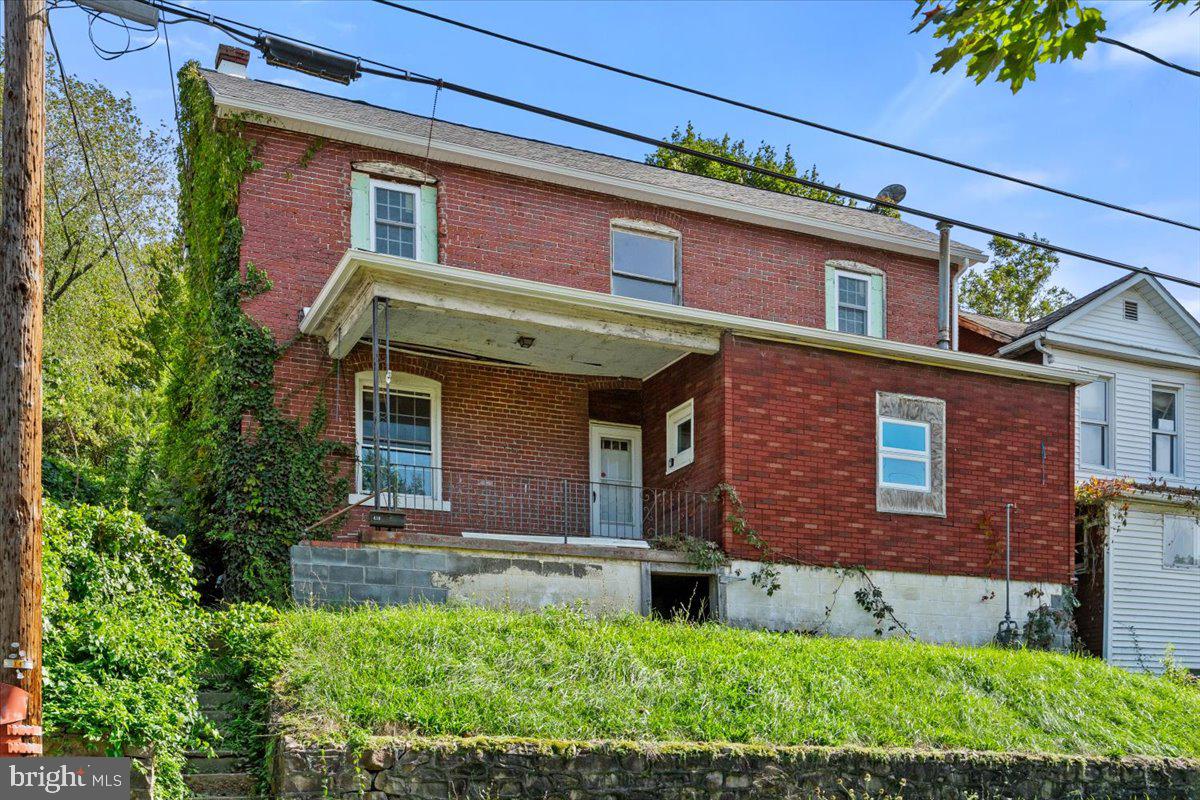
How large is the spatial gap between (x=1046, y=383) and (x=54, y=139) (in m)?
19.3

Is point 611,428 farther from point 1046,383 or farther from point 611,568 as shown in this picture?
point 1046,383

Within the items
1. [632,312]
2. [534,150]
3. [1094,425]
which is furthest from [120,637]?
[1094,425]

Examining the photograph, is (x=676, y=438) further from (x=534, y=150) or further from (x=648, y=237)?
(x=534, y=150)

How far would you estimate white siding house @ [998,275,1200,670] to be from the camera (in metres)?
23.3

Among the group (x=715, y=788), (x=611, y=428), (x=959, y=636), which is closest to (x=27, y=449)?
(x=715, y=788)

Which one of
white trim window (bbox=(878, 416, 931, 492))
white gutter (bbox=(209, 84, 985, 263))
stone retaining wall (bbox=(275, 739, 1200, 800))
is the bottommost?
stone retaining wall (bbox=(275, 739, 1200, 800))

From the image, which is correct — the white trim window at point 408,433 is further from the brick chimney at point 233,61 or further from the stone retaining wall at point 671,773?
the stone retaining wall at point 671,773

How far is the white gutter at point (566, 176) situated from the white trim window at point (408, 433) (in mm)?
3333

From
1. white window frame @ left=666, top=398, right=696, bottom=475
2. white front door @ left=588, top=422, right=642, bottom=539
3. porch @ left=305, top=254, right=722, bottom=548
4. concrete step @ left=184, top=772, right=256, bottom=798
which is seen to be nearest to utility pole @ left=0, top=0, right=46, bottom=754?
concrete step @ left=184, top=772, right=256, bottom=798

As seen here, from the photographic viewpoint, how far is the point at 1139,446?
81.9 ft

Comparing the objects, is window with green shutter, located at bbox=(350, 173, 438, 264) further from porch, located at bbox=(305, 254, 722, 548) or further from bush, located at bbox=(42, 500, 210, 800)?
bush, located at bbox=(42, 500, 210, 800)

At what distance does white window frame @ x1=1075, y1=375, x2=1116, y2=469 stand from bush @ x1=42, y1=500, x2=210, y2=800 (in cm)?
1711

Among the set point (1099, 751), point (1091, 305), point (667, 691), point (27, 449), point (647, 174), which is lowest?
point (1099, 751)

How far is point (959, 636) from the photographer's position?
18.7 metres
